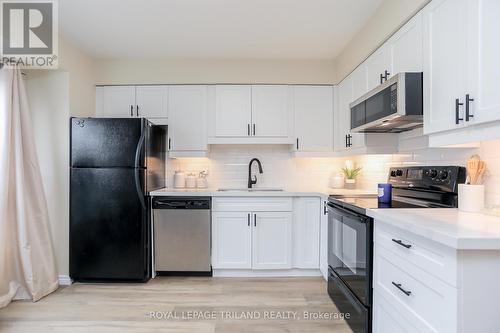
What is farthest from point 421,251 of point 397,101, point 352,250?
point 397,101

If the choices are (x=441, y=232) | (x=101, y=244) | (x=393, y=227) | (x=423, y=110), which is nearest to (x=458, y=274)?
(x=441, y=232)

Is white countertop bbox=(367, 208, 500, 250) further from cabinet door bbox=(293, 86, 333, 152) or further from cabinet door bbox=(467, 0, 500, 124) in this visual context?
cabinet door bbox=(293, 86, 333, 152)

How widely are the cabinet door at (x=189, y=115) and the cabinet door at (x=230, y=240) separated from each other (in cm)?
87

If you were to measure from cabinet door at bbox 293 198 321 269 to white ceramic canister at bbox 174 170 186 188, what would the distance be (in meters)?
1.37

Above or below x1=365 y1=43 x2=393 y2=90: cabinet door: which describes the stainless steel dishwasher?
below

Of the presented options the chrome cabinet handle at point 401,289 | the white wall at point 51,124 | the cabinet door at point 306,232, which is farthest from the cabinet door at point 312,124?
the white wall at point 51,124

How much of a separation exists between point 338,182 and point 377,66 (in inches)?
60.2

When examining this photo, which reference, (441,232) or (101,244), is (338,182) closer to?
(441,232)

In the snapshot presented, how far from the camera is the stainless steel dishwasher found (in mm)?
3035

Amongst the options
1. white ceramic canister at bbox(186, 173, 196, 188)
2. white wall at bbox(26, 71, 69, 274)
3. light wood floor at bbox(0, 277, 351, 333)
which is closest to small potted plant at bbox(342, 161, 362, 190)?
light wood floor at bbox(0, 277, 351, 333)

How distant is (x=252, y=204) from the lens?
121 inches

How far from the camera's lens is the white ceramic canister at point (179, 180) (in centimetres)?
351

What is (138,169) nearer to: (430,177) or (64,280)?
(64,280)

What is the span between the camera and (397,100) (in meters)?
1.73
